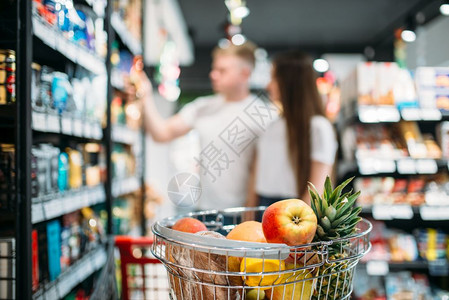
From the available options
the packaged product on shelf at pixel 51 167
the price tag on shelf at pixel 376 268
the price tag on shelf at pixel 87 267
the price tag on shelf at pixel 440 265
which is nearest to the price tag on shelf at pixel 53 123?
the packaged product on shelf at pixel 51 167

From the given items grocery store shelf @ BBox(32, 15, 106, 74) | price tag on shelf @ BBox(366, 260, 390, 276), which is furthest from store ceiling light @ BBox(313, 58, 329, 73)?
grocery store shelf @ BBox(32, 15, 106, 74)

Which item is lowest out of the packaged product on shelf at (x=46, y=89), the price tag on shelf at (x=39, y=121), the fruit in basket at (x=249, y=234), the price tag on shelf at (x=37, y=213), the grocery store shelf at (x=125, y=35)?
the fruit in basket at (x=249, y=234)

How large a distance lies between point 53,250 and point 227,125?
127cm

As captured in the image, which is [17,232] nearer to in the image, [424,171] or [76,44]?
[76,44]

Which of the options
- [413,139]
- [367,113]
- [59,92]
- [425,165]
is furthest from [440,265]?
[59,92]

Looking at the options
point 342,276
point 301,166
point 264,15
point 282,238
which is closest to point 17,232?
point 282,238

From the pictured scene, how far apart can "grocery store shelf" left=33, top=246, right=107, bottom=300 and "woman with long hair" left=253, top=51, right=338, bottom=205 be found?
3.01 ft

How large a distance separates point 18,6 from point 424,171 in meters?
3.22

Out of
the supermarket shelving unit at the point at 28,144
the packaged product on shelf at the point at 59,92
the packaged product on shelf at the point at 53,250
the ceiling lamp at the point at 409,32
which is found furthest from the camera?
the ceiling lamp at the point at 409,32

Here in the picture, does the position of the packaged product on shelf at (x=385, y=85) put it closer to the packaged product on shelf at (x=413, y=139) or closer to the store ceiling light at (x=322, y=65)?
the packaged product on shelf at (x=413, y=139)

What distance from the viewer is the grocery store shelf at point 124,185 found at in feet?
8.15

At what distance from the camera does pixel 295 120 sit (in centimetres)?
210

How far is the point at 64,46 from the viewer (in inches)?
64.6

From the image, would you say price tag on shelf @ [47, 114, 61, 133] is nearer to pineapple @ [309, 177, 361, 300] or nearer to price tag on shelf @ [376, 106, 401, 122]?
pineapple @ [309, 177, 361, 300]
